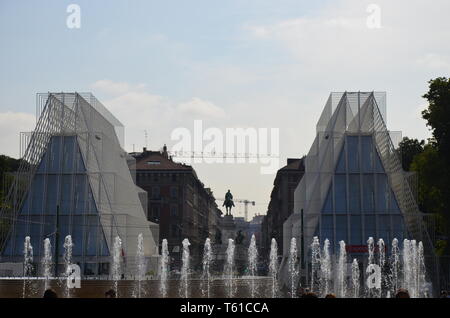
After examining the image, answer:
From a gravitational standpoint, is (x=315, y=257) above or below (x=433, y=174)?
below

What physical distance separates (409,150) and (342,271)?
85.6 ft

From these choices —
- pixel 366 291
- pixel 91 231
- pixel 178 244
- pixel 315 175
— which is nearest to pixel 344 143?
pixel 315 175

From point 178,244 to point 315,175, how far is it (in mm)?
60759

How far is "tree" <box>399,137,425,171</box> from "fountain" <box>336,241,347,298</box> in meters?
18.8

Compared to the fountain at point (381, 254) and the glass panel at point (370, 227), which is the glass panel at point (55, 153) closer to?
the glass panel at point (370, 227)

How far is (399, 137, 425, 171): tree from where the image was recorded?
236 feet

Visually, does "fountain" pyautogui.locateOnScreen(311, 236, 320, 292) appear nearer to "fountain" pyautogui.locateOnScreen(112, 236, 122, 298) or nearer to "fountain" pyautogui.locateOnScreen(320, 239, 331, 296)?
"fountain" pyautogui.locateOnScreen(320, 239, 331, 296)

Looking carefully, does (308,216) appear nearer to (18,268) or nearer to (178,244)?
(18,268)

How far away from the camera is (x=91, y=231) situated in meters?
62.3

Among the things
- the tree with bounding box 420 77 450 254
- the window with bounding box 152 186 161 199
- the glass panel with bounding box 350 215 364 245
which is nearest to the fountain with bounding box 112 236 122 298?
the glass panel with bounding box 350 215 364 245

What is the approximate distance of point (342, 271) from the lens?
5144cm

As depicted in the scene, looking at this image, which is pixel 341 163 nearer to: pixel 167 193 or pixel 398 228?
pixel 398 228

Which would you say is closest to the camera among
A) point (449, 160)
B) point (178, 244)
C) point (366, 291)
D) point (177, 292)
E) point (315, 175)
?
point (177, 292)

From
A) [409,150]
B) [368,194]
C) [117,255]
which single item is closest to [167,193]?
[409,150]
